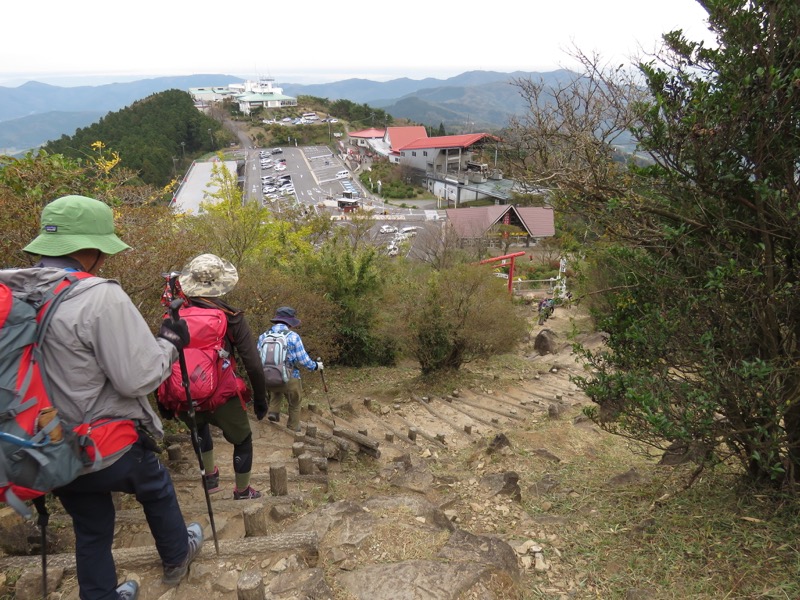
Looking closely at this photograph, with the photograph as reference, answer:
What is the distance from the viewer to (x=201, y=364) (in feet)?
10.9

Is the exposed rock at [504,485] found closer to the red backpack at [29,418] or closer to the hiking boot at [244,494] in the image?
the hiking boot at [244,494]

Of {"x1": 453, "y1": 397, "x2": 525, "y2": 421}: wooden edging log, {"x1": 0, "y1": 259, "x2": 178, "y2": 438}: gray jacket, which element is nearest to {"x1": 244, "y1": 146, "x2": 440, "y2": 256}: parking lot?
{"x1": 453, "y1": 397, "x2": 525, "y2": 421}: wooden edging log

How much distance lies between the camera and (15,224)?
4.93 m

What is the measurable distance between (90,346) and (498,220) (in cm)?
3537

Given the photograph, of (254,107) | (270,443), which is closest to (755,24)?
(270,443)

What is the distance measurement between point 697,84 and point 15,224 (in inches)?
240

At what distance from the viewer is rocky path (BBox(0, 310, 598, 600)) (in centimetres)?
298

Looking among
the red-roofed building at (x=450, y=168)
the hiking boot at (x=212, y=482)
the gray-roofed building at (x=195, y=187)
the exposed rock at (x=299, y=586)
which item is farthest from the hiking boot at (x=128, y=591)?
the red-roofed building at (x=450, y=168)

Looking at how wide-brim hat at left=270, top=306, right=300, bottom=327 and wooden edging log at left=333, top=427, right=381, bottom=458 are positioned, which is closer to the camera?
wide-brim hat at left=270, top=306, right=300, bottom=327

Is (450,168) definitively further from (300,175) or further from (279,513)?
(279,513)

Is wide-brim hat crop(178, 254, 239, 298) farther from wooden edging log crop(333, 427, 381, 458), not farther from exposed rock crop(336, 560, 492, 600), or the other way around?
wooden edging log crop(333, 427, 381, 458)

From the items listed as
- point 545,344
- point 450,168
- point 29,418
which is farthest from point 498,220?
point 29,418

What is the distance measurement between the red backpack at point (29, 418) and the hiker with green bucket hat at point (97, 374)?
0.03 metres

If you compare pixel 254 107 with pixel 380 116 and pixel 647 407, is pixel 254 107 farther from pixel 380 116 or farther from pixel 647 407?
pixel 647 407
